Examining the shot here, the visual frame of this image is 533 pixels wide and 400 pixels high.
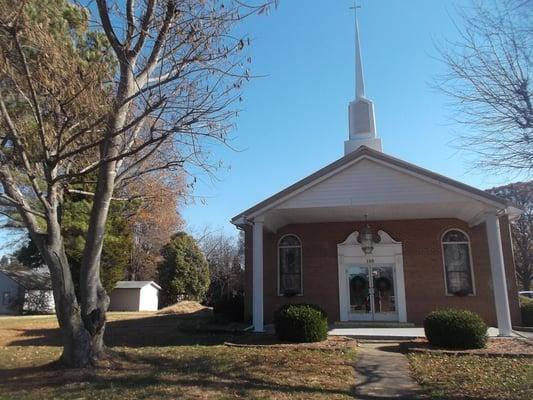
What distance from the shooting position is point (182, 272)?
39594 mm

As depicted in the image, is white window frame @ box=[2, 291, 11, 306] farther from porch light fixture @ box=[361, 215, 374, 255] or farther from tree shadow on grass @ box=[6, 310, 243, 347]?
porch light fixture @ box=[361, 215, 374, 255]

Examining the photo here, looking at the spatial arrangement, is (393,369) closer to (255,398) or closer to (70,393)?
(255,398)

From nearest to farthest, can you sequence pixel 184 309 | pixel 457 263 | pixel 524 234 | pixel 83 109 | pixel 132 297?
pixel 83 109
pixel 457 263
pixel 184 309
pixel 132 297
pixel 524 234

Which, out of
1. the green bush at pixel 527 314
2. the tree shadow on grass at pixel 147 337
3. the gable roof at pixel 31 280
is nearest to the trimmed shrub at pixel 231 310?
the tree shadow on grass at pixel 147 337

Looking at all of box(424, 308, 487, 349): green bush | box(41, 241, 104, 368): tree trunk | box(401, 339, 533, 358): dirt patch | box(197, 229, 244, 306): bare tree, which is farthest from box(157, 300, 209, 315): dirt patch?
box(41, 241, 104, 368): tree trunk

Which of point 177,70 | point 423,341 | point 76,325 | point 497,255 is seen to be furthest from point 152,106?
point 497,255

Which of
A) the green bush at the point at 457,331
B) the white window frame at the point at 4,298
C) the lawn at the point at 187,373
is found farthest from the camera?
the white window frame at the point at 4,298

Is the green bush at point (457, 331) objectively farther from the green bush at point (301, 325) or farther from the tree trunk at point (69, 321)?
the tree trunk at point (69, 321)

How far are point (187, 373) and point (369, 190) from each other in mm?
9173

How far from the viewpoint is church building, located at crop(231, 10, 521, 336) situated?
16688mm

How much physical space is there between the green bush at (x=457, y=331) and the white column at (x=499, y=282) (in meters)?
2.61

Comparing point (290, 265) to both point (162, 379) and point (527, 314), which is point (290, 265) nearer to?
point (527, 314)

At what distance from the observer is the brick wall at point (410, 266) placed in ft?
62.2

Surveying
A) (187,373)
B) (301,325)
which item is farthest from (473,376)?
(187,373)
